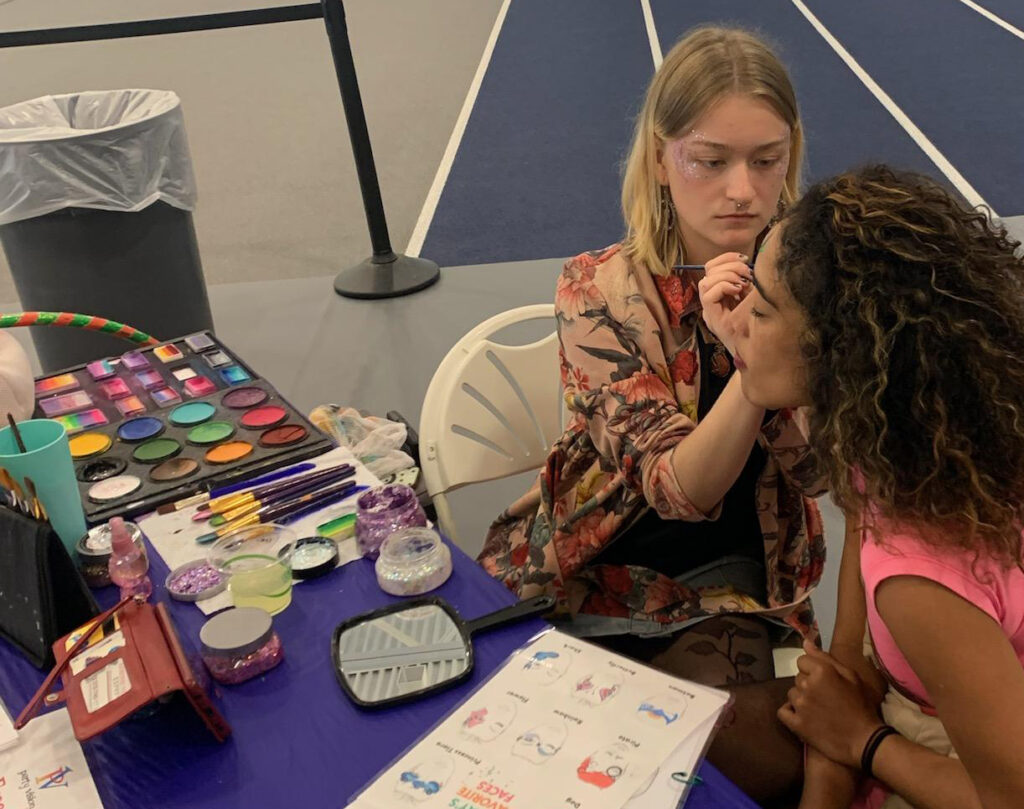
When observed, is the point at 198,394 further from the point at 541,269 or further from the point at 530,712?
the point at 541,269

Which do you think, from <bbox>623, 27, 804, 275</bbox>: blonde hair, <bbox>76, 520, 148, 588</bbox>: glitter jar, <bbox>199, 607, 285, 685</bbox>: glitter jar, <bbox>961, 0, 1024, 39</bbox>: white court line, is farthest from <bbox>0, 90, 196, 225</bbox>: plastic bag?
<bbox>961, 0, 1024, 39</bbox>: white court line

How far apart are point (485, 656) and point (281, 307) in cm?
296

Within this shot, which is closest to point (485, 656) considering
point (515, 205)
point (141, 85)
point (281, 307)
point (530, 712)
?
point (530, 712)

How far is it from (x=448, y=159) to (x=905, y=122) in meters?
2.34

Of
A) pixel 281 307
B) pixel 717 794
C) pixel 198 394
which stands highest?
pixel 198 394

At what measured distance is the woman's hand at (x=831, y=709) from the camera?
3.77 ft

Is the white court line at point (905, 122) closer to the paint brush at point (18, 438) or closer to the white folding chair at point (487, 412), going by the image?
the white folding chair at point (487, 412)

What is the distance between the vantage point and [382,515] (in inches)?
48.5

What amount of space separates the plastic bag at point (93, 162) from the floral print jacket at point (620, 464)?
1884mm

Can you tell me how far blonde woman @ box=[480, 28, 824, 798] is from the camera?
1431mm

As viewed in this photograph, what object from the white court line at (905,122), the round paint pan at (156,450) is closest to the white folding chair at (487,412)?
the round paint pan at (156,450)

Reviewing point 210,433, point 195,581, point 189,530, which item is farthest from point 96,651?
point 210,433

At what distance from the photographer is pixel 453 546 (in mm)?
1249

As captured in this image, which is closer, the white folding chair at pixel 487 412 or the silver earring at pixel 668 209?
the silver earring at pixel 668 209
